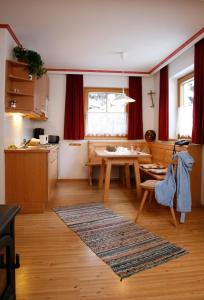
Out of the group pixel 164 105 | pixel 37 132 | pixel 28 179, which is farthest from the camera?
pixel 37 132

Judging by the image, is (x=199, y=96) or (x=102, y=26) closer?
(x=102, y=26)

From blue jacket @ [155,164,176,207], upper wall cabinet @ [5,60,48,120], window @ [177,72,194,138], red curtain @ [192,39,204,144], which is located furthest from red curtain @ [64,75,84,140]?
blue jacket @ [155,164,176,207]

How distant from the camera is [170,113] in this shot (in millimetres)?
5016

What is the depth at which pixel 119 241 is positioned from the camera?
2467 mm

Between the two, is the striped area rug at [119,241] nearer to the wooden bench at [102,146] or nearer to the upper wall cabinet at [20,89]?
the upper wall cabinet at [20,89]

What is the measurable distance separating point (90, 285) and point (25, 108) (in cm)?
259

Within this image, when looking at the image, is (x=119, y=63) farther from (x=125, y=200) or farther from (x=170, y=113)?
(x=125, y=200)

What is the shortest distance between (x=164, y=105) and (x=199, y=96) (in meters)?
1.44

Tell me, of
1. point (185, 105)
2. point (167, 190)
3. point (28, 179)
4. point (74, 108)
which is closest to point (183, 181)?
point (167, 190)

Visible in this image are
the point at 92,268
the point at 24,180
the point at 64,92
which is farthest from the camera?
the point at 64,92

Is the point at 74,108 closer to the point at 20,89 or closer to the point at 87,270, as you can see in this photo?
the point at 20,89

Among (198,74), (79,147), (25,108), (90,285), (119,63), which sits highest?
(119,63)

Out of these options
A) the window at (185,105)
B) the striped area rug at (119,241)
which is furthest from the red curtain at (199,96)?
the striped area rug at (119,241)

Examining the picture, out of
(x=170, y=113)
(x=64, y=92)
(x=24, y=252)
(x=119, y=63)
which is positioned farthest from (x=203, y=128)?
(x=64, y=92)
